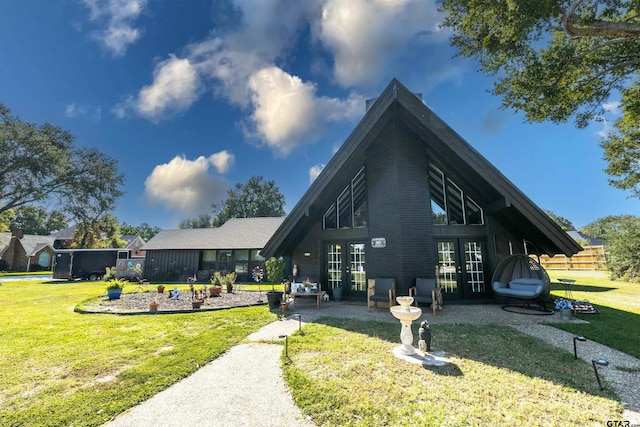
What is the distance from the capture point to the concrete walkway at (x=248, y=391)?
2.65m

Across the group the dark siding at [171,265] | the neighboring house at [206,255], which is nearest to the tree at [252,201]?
the neighboring house at [206,255]

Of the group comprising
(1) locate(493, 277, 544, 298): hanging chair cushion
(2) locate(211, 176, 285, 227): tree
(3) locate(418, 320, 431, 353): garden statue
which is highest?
(2) locate(211, 176, 285, 227): tree

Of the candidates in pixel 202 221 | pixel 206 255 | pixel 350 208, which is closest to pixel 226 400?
pixel 350 208

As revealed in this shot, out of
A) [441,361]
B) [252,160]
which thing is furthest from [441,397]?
[252,160]

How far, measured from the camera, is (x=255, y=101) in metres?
13.0

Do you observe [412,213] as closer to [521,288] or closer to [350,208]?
[350,208]

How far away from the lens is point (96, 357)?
14.6 ft

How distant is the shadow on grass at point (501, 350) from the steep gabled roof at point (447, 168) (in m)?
3.52

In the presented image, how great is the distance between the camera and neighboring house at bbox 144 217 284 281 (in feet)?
63.4

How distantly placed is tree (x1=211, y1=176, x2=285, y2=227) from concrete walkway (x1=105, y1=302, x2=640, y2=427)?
39.8 meters

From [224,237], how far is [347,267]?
1367 centimetres

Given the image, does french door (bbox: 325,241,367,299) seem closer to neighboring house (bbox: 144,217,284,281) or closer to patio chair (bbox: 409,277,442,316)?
patio chair (bbox: 409,277,442,316)

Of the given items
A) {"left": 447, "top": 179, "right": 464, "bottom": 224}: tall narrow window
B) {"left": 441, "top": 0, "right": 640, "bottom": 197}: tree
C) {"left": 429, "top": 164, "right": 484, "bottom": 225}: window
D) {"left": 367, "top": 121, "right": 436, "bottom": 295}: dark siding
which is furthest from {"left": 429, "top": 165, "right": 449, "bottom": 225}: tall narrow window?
{"left": 441, "top": 0, "right": 640, "bottom": 197}: tree

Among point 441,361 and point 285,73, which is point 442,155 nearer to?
point 441,361
